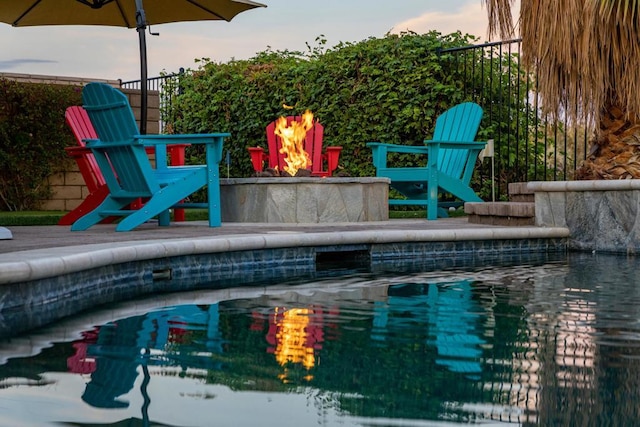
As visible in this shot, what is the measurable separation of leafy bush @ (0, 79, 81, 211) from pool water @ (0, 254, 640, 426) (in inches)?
234

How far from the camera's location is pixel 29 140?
392 inches

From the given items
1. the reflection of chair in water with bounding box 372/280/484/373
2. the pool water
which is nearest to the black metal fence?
the reflection of chair in water with bounding box 372/280/484/373

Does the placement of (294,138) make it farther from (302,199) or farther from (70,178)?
(70,178)

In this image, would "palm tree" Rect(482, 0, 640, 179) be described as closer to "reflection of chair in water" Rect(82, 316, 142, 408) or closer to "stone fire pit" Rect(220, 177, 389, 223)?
"stone fire pit" Rect(220, 177, 389, 223)

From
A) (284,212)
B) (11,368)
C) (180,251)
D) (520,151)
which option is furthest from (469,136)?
(11,368)

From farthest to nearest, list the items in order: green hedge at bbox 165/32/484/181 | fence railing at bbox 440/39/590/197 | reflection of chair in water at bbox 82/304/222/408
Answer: green hedge at bbox 165/32/484/181 < fence railing at bbox 440/39/590/197 < reflection of chair in water at bbox 82/304/222/408

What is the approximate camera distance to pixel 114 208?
716cm

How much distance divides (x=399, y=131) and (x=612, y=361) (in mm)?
7519

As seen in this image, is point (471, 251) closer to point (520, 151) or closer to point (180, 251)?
point (180, 251)

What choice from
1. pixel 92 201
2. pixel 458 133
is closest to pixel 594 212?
pixel 458 133

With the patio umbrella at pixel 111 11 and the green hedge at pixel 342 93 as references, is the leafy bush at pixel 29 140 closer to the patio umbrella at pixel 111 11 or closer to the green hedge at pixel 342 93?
the patio umbrella at pixel 111 11

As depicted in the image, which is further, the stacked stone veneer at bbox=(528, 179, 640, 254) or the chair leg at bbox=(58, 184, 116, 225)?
the chair leg at bbox=(58, 184, 116, 225)

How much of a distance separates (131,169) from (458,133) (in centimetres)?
360

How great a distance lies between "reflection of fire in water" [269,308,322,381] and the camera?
9.71ft
